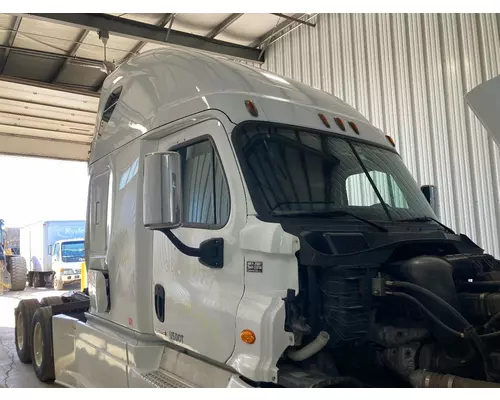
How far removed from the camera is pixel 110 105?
500 centimetres

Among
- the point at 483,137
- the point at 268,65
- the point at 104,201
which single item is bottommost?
the point at 104,201

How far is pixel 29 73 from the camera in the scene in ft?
37.5

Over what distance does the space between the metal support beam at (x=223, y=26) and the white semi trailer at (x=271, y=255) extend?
18.1 ft

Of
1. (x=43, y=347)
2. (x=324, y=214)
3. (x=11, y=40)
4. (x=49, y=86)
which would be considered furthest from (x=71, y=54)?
(x=324, y=214)

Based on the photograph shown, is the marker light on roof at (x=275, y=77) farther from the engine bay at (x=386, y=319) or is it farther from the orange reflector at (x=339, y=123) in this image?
the engine bay at (x=386, y=319)

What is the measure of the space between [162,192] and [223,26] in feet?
25.1

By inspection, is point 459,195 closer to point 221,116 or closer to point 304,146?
point 304,146

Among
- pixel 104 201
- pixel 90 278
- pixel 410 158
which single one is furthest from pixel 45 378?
pixel 410 158

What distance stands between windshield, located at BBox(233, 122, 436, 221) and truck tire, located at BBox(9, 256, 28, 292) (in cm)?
1802

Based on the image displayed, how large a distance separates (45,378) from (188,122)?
429cm

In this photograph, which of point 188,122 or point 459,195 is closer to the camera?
point 188,122

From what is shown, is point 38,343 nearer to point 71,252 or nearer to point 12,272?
point 12,272

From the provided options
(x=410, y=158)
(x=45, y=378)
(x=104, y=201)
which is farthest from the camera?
(x=410, y=158)

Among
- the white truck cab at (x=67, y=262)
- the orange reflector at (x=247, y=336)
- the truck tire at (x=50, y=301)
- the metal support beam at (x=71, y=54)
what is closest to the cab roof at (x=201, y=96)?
Answer: the orange reflector at (x=247, y=336)
